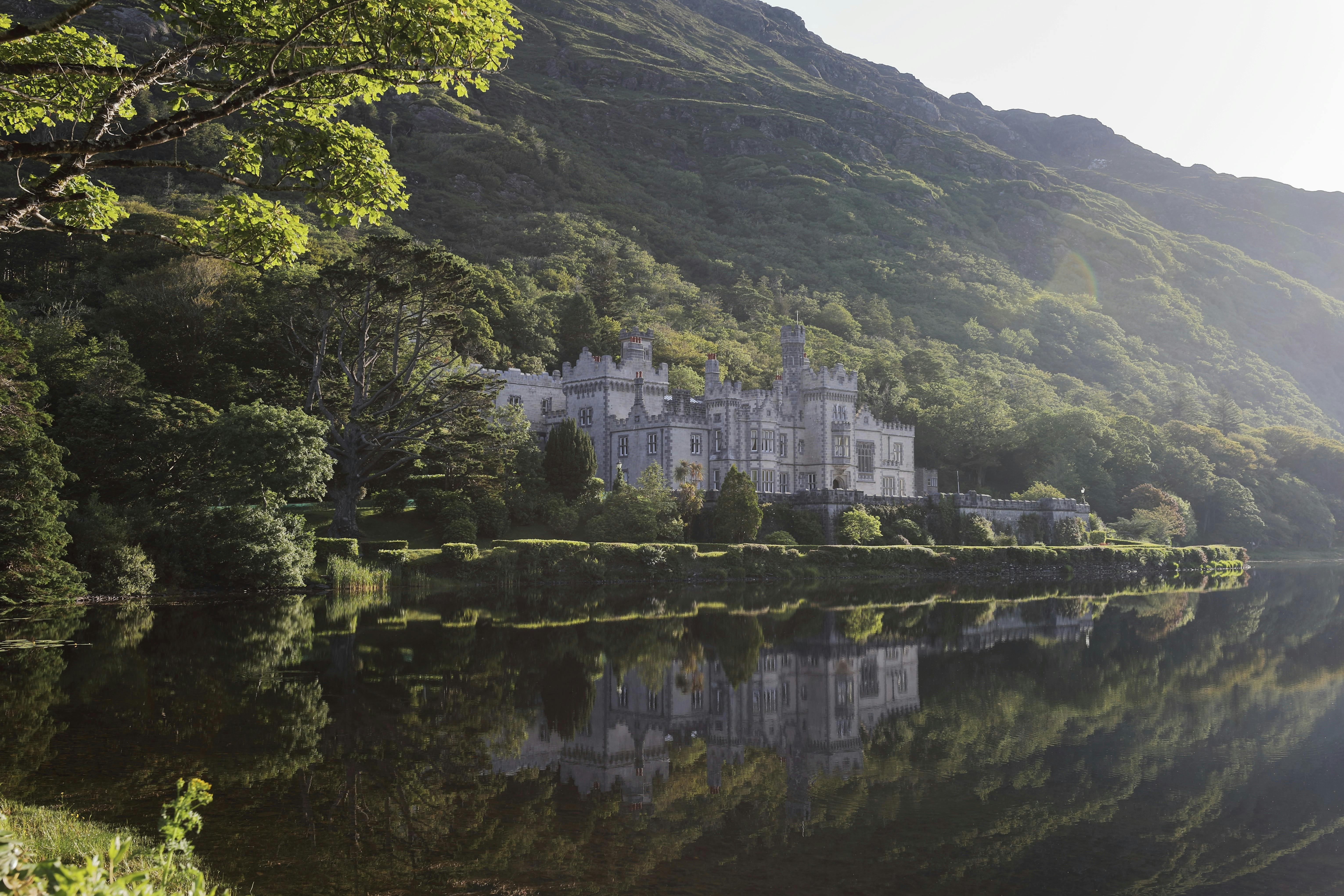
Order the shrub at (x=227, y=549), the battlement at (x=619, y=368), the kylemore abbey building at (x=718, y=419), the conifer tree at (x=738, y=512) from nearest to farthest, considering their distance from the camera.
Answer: the shrub at (x=227, y=549)
the conifer tree at (x=738, y=512)
the kylemore abbey building at (x=718, y=419)
the battlement at (x=619, y=368)

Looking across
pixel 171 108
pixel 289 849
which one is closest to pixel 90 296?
pixel 171 108

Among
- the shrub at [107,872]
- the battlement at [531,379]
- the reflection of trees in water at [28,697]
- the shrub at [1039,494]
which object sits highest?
the battlement at [531,379]

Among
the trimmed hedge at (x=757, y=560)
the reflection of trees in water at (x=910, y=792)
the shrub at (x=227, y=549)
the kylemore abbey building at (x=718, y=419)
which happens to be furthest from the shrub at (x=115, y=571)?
the kylemore abbey building at (x=718, y=419)

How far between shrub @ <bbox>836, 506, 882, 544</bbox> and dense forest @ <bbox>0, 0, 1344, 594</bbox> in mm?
16903

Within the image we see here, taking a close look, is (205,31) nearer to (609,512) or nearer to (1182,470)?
(609,512)

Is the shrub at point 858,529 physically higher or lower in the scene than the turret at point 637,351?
lower

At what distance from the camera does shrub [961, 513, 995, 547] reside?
7300 centimetres

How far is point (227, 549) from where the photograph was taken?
4262 centimetres

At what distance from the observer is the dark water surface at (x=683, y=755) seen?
483 inches

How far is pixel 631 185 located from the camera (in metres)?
186

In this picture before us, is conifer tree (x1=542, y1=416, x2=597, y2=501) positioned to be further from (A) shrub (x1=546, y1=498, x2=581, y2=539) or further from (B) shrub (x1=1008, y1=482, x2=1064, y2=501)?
(B) shrub (x1=1008, y1=482, x2=1064, y2=501)

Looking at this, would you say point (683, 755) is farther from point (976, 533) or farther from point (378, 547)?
point (976, 533)

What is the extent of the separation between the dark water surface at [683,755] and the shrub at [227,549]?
9169mm

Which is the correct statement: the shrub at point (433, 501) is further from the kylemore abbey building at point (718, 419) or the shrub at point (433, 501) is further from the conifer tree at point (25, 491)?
the conifer tree at point (25, 491)
